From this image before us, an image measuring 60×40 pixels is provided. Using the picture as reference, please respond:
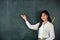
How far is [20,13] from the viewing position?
3463 mm

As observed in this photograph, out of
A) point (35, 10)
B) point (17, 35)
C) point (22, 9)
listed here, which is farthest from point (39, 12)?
point (17, 35)

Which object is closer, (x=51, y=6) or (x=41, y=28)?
(x=41, y=28)

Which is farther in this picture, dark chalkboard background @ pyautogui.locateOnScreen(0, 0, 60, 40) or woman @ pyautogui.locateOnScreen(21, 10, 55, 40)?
dark chalkboard background @ pyautogui.locateOnScreen(0, 0, 60, 40)

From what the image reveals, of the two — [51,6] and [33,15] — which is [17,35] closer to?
[33,15]

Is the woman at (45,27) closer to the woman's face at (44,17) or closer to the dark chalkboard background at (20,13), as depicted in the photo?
the woman's face at (44,17)

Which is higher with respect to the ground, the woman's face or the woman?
the woman's face

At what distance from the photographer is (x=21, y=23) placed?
3484 mm

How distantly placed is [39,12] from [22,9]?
28 cm

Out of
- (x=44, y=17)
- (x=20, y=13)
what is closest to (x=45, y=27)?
(x=44, y=17)

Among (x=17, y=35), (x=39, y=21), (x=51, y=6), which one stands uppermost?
(x=51, y=6)

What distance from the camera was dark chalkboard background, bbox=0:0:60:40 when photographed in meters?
3.45

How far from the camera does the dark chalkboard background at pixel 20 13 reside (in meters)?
3.45

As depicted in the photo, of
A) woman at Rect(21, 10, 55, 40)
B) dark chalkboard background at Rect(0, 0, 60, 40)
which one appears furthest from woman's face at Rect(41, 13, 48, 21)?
dark chalkboard background at Rect(0, 0, 60, 40)

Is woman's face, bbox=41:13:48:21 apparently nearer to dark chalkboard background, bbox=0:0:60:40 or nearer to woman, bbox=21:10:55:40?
woman, bbox=21:10:55:40
